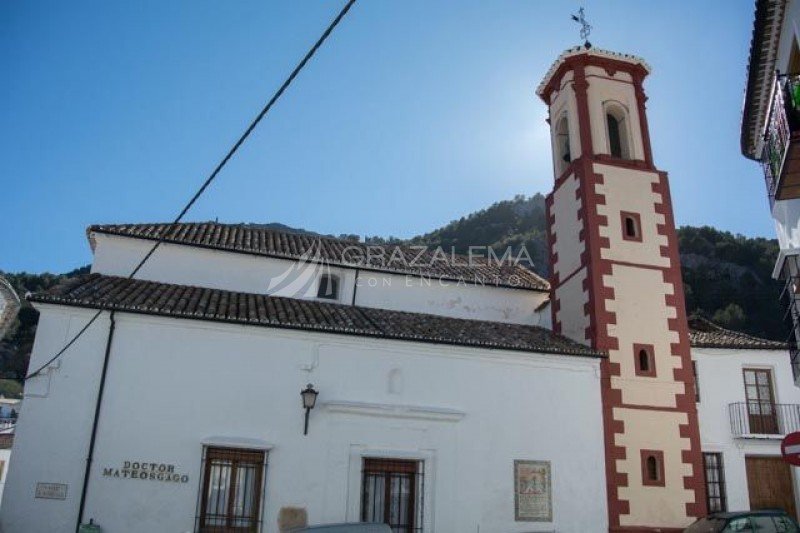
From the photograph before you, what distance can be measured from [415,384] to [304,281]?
5.21 m

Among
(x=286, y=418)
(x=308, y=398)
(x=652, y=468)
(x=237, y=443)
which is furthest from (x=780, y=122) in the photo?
(x=237, y=443)

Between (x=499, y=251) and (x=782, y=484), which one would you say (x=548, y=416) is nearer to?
(x=782, y=484)

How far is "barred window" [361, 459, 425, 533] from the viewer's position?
13477 mm

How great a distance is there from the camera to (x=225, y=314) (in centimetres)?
1382

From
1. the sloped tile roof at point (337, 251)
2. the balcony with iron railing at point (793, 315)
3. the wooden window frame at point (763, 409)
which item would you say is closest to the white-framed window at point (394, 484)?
the sloped tile roof at point (337, 251)

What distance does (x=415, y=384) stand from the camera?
14.4 m

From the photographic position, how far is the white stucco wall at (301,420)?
1217 cm

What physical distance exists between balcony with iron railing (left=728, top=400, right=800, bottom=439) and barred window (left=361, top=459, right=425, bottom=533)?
A: 9.51 metres

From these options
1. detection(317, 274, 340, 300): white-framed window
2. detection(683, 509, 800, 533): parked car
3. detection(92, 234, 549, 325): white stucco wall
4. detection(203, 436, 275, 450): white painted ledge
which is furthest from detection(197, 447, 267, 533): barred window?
detection(683, 509, 800, 533): parked car

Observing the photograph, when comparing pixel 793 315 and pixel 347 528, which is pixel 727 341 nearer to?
pixel 793 315

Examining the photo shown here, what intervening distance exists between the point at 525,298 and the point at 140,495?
456 inches

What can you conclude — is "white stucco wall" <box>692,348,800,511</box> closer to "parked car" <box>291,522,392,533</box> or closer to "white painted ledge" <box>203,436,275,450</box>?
"parked car" <box>291,522,392,533</box>

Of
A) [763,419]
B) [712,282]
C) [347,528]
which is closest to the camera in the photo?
[347,528]

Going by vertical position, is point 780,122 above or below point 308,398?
above
